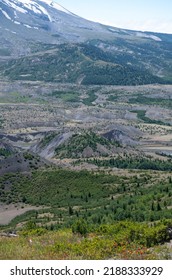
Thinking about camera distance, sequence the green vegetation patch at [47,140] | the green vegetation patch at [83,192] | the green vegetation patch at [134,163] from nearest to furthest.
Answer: the green vegetation patch at [83,192] → the green vegetation patch at [134,163] → the green vegetation patch at [47,140]

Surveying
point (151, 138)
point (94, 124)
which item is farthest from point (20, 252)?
point (94, 124)

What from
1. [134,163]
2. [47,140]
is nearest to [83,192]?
[134,163]

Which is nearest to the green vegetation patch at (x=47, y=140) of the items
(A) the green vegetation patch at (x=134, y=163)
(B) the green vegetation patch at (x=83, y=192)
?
(A) the green vegetation patch at (x=134, y=163)

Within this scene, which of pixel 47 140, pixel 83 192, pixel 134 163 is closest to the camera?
pixel 83 192

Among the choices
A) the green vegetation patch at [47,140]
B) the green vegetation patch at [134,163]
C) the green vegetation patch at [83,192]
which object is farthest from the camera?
the green vegetation patch at [47,140]

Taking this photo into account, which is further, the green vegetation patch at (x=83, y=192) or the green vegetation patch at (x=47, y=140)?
the green vegetation patch at (x=47, y=140)

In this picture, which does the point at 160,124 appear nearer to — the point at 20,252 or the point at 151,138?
the point at 151,138

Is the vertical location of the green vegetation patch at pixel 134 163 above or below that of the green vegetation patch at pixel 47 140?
above

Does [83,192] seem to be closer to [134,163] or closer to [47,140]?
[134,163]

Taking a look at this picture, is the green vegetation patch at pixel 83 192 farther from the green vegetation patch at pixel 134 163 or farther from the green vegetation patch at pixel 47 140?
the green vegetation patch at pixel 47 140

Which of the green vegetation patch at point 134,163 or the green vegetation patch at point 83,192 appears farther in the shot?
the green vegetation patch at point 134,163

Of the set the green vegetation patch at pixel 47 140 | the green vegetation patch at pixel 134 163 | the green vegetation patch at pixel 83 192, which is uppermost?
the green vegetation patch at pixel 83 192
